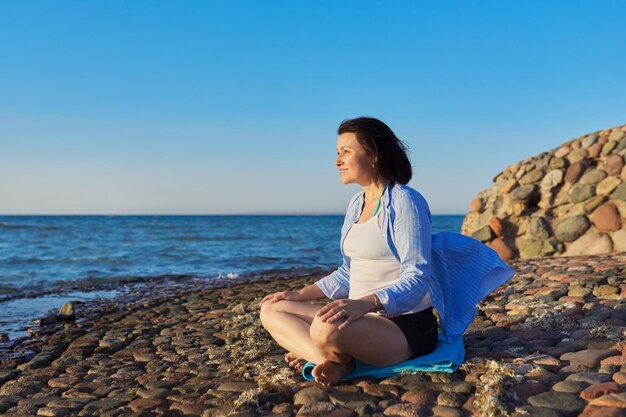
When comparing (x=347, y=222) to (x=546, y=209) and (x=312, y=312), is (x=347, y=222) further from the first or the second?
(x=546, y=209)

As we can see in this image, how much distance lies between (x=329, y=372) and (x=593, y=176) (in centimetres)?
893

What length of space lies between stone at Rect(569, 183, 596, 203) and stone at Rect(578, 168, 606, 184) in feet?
0.34

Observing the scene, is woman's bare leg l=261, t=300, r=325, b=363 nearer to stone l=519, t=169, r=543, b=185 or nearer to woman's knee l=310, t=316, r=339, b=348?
woman's knee l=310, t=316, r=339, b=348

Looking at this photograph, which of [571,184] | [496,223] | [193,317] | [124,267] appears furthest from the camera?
[124,267]

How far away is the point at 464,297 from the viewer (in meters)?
3.84

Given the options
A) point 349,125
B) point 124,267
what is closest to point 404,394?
point 349,125

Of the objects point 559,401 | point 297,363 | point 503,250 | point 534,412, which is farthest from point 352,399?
point 503,250

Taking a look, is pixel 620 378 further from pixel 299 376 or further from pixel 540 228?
pixel 540 228

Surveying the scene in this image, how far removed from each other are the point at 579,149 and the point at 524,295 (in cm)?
588

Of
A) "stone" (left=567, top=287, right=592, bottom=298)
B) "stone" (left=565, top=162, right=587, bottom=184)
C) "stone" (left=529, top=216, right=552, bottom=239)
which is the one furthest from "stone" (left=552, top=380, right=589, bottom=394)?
"stone" (left=565, top=162, right=587, bottom=184)

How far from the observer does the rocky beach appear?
3.26m

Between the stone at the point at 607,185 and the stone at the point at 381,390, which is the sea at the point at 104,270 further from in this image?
the stone at the point at 607,185

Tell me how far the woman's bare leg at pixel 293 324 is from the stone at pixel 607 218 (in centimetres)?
793

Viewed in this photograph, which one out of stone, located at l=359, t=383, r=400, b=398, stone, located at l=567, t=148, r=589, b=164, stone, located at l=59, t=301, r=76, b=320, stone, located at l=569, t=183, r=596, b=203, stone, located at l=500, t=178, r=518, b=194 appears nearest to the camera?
stone, located at l=359, t=383, r=400, b=398
